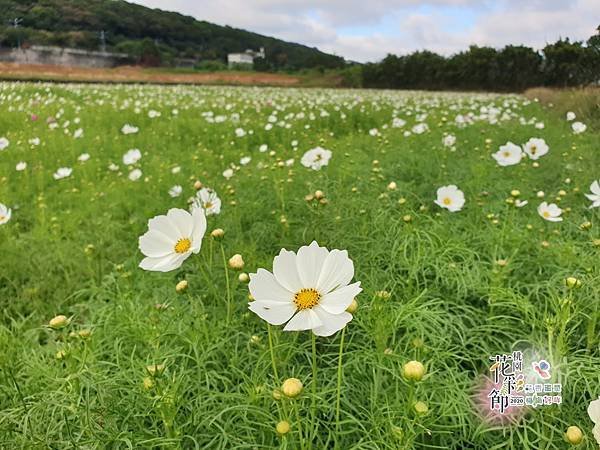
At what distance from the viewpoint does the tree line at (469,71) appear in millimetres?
17578

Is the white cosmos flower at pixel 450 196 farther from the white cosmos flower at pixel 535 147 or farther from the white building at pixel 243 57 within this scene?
the white building at pixel 243 57

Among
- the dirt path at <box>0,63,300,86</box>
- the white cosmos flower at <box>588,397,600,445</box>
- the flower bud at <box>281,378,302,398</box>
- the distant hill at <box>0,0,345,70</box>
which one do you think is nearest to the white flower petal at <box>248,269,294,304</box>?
the flower bud at <box>281,378,302,398</box>

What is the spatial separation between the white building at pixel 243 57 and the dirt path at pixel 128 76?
3210 millimetres

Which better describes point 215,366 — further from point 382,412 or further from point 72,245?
point 72,245

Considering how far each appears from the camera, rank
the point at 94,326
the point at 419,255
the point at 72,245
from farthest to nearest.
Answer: the point at 72,245
the point at 419,255
the point at 94,326

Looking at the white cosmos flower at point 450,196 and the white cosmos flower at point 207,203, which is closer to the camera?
the white cosmos flower at point 207,203

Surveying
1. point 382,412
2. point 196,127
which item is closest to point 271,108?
point 196,127

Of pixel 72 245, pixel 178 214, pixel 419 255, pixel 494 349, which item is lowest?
pixel 72 245

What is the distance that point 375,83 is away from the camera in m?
21.4

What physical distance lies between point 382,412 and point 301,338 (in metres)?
0.46

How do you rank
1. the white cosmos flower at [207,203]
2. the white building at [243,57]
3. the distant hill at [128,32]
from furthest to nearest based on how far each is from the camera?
the white building at [243,57] < the distant hill at [128,32] < the white cosmos flower at [207,203]

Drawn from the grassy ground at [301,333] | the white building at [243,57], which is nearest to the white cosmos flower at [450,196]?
the grassy ground at [301,333]

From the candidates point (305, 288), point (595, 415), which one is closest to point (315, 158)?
point (305, 288)

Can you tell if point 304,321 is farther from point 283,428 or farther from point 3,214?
point 3,214
